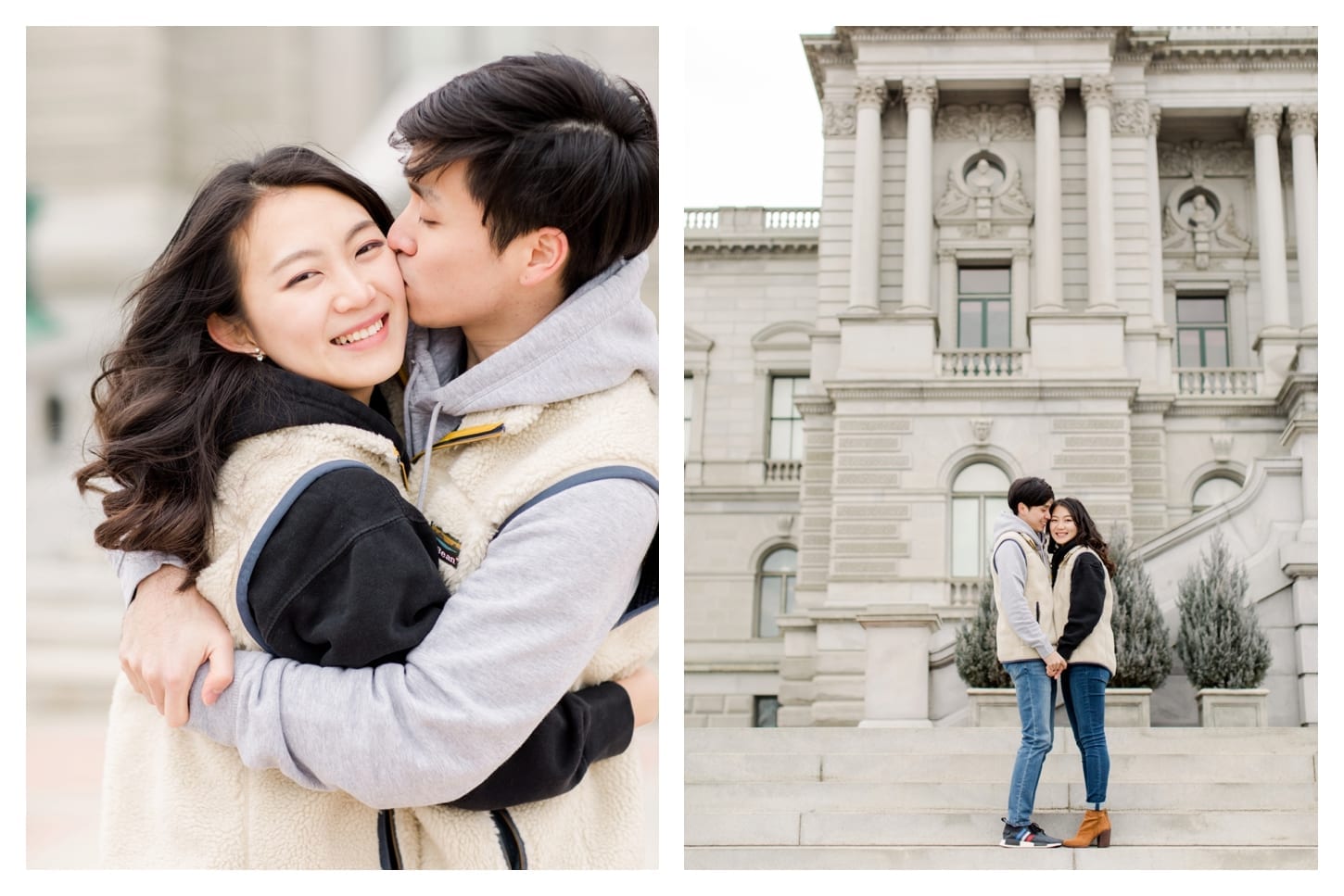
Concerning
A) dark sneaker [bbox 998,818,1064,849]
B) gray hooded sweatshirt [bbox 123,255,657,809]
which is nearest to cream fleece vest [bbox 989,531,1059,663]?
dark sneaker [bbox 998,818,1064,849]

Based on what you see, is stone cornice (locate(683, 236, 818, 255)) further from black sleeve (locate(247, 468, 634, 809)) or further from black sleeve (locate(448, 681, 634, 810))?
black sleeve (locate(247, 468, 634, 809))

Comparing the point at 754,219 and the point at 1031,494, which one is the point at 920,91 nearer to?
the point at 754,219

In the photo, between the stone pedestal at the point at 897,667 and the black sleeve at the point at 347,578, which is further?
the stone pedestal at the point at 897,667

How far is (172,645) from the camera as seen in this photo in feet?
8.40

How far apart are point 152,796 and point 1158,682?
7.82 m

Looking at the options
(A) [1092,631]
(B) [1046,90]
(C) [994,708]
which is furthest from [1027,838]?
(B) [1046,90]

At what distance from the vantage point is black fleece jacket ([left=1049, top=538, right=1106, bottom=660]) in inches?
199

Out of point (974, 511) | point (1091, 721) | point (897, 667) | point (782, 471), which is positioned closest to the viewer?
point (1091, 721)

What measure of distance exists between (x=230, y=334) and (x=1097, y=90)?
16.2m

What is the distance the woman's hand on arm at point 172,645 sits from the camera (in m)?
2.54

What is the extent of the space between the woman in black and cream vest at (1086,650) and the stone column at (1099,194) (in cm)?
1186

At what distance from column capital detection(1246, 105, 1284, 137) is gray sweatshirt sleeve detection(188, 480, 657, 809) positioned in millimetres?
17008

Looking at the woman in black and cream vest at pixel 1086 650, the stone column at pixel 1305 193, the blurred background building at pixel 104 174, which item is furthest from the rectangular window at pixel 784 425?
the blurred background building at pixel 104 174

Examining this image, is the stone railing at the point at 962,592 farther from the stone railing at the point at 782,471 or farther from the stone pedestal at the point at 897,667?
the stone railing at the point at 782,471
